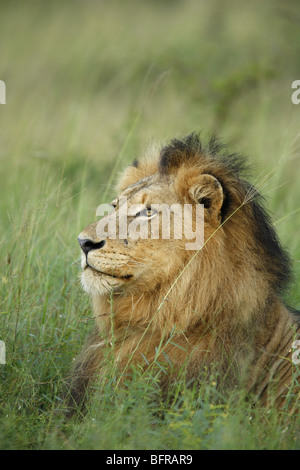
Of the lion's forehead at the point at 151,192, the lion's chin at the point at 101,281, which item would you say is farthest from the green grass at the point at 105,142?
the lion's forehead at the point at 151,192

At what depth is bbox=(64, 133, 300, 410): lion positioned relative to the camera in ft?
13.0

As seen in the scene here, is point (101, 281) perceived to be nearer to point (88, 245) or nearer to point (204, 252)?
point (88, 245)

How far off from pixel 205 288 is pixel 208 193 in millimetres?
593

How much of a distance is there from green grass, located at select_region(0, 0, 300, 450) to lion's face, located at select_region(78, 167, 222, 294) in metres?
0.63

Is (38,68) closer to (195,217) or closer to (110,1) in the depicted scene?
(110,1)

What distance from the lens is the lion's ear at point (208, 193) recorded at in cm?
398

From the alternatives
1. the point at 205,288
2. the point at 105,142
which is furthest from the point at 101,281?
the point at 105,142

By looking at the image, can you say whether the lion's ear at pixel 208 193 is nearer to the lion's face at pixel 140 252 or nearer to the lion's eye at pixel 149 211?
the lion's face at pixel 140 252

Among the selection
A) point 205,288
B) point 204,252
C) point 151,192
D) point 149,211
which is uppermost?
point 151,192

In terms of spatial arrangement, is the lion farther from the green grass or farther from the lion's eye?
the green grass

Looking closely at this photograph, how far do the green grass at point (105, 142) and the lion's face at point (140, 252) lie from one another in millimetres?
633

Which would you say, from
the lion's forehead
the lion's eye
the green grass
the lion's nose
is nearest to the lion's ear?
the lion's forehead

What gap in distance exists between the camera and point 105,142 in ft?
31.1
